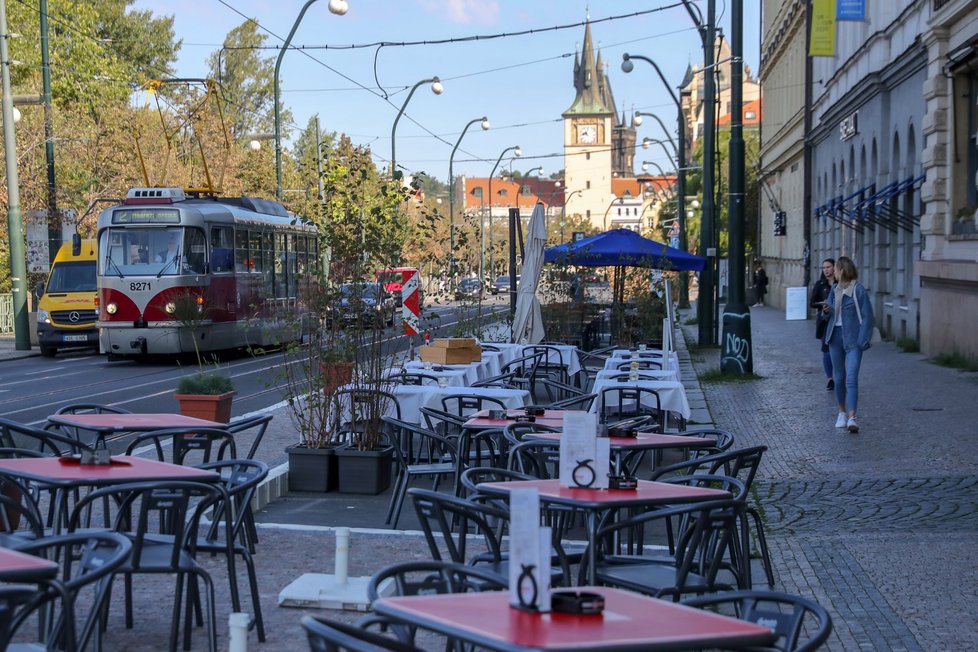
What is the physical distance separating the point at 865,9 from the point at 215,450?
23188 millimetres

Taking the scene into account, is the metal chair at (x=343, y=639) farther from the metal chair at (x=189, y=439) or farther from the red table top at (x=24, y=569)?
the metal chair at (x=189, y=439)

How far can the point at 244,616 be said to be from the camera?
420 cm

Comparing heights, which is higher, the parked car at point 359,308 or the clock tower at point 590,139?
the clock tower at point 590,139

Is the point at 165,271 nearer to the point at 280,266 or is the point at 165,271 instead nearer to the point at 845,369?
the point at 280,266

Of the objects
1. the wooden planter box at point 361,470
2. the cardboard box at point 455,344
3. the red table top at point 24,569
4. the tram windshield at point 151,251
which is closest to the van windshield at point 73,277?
the tram windshield at point 151,251

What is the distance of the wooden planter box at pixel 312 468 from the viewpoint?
10320 mm

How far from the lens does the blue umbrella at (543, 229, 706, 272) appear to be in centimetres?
2289

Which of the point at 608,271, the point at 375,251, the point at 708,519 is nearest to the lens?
the point at 708,519

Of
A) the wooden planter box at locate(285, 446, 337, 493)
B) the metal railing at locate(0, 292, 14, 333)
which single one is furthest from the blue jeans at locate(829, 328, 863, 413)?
the metal railing at locate(0, 292, 14, 333)

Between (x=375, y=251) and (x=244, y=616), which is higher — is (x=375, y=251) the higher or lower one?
the higher one

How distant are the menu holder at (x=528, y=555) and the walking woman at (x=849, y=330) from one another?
10.4 metres

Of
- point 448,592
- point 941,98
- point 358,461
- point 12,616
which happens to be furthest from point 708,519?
point 941,98

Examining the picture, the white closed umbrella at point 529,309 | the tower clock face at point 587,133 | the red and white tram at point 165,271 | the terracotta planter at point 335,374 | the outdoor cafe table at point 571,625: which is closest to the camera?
the outdoor cafe table at point 571,625

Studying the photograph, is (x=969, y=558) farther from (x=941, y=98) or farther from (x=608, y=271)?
(x=608, y=271)
